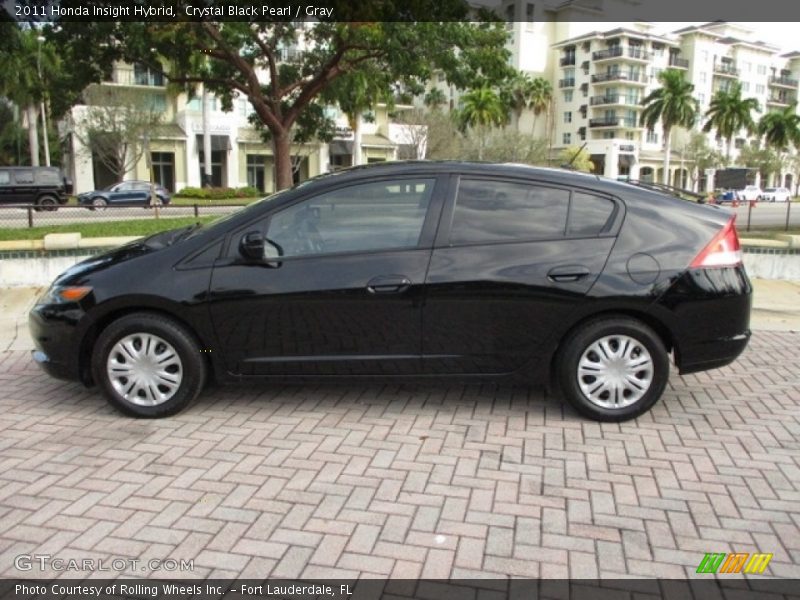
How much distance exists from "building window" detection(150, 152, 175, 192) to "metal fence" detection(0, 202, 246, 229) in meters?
30.6

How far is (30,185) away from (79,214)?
598 inches

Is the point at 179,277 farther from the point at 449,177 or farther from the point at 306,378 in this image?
the point at 449,177

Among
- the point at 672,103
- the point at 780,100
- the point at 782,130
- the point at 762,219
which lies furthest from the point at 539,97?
the point at 762,219

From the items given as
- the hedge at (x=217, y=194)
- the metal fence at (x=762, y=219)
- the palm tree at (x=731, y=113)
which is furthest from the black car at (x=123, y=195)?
the palm tree at (x=731, y=113)

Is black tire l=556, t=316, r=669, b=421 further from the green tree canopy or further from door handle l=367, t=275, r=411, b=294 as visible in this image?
the green tree canopy

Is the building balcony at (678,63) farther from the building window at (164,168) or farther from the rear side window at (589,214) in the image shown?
the rear side window at (589,214)

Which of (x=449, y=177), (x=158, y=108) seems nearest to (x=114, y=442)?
(x=449, y=177)

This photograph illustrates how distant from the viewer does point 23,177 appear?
26562 mm

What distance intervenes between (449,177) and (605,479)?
2.01m

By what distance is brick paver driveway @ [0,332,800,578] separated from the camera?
2902 millimetres

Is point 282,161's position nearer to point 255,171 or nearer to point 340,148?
point 255,171

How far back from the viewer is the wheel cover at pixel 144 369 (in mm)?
4234

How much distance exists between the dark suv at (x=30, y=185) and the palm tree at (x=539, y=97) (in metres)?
53.7

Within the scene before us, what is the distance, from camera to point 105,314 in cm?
425
